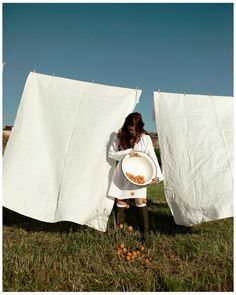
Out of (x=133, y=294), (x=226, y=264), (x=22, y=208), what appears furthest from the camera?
(x=22, y=208)

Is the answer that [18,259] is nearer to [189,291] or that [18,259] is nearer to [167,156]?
[189,291]

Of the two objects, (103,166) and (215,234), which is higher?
(103,166)

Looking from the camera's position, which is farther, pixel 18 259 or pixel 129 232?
pixel 129 232

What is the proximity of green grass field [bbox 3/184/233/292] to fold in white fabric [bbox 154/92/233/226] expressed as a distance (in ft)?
1.30

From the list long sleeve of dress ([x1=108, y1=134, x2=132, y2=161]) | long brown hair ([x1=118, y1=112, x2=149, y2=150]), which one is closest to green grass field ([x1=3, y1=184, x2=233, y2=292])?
long sleeve of dress ([x1=108, y1=134, x2=132, y2=161])

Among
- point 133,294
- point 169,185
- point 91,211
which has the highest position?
point 169,185

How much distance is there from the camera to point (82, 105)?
12.9ft

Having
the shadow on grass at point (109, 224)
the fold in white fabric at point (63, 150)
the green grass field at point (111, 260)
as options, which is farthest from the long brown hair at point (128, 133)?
the green grass field at point (111, 260)

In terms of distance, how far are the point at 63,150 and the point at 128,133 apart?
2.65 feet

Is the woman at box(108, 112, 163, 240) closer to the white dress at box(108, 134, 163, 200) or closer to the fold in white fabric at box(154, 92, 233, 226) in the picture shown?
the white dress at box(108, 134, 163, 200)

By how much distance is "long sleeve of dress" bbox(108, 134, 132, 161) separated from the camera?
3719mm

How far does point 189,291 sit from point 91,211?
1457mm

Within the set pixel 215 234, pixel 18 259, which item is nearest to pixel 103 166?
pixel 18 259

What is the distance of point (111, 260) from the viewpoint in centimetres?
315
